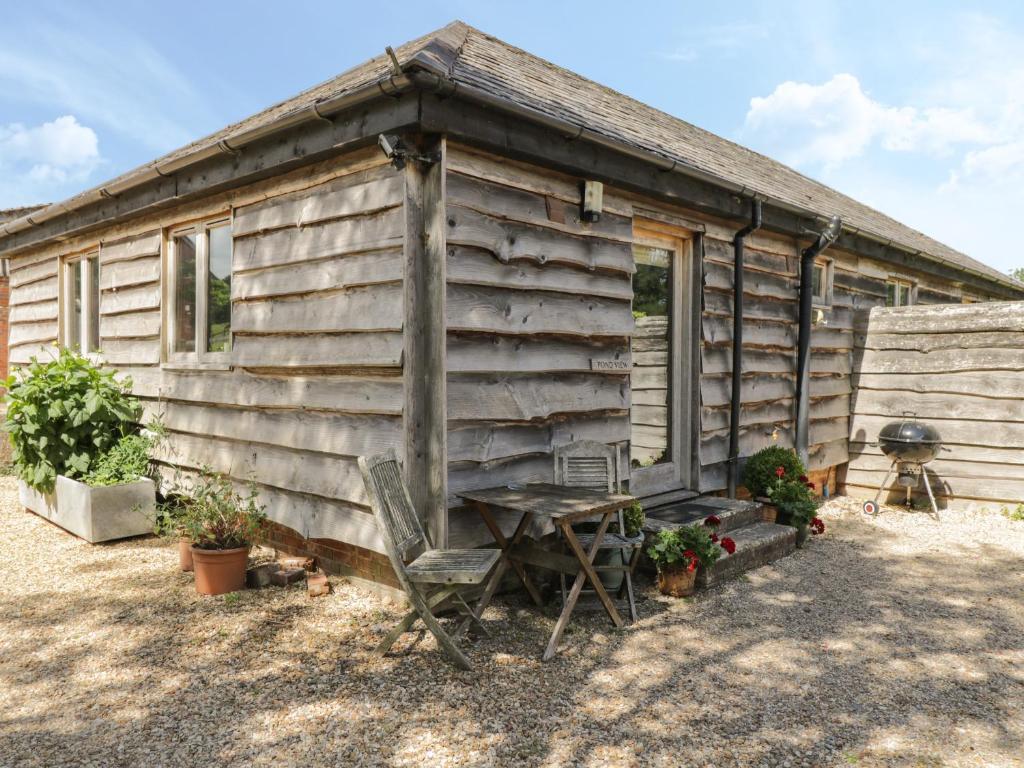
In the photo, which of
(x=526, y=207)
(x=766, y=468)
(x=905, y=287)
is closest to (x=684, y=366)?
(x=766, y=468)

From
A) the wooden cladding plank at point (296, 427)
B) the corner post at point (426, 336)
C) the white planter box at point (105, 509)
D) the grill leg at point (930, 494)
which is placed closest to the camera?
the corner post at point (426, 336)

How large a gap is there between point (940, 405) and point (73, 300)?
34.9ft

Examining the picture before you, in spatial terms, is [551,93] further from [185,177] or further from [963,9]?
[963,9]

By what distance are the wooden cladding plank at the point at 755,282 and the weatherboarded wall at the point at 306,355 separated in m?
3.43

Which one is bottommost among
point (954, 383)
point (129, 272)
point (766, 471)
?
point (766, 471)

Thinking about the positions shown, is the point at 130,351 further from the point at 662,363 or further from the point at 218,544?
the point at 662,363

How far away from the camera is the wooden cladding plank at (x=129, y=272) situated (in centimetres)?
652

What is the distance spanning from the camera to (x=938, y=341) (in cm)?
791

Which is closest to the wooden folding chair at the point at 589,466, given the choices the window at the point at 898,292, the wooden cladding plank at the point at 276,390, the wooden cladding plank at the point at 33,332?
the wooden cladding plank at the point at 276,390

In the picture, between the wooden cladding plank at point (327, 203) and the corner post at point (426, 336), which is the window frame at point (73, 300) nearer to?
A: the wooden cladding plank at point (327, 203)

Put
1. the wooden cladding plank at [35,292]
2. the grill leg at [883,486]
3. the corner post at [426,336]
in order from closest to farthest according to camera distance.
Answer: the corner post at [426,336] → the grill leg at [883,486] → the wooden cladding plank at [35,292]

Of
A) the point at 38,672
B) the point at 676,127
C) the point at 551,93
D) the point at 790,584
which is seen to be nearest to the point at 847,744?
the point at 790,584

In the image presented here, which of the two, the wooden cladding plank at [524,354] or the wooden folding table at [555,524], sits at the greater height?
the wooden cladding plank at [524,354]

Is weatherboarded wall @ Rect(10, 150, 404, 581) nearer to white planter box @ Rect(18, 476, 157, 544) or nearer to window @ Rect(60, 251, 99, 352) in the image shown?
white planter box @ Rect(18, 476, 157, 544)
